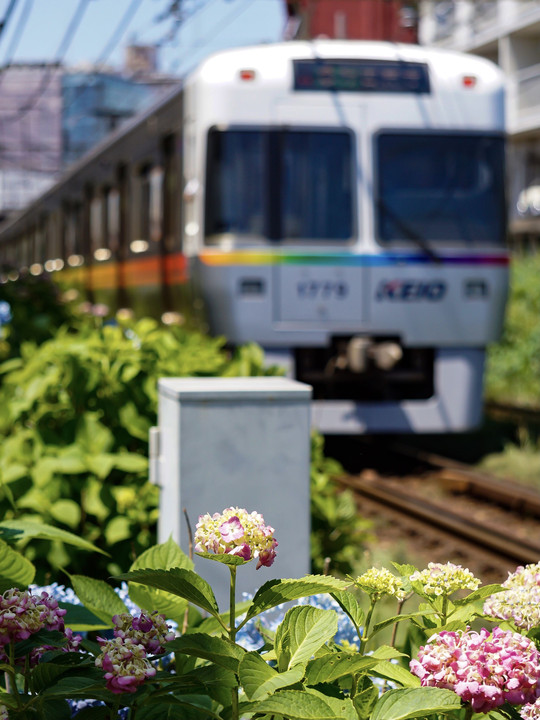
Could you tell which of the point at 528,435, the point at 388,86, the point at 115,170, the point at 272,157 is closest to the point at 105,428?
the point at 272,157

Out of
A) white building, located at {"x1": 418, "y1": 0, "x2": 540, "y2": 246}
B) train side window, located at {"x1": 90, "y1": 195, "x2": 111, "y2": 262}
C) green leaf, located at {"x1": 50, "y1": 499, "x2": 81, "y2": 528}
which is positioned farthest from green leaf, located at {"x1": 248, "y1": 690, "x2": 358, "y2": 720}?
white building, located at {"x1": 418, "y1": 0, "x2": 540, "y2": 246}

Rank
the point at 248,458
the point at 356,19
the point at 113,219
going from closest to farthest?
the point at 248,458 → the point at 113,219 → the point at 356,19

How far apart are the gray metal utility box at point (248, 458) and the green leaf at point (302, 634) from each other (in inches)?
51.6

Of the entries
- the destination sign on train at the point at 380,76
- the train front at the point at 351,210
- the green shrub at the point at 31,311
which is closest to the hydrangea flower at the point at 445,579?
the green shrub at the point at 31,311

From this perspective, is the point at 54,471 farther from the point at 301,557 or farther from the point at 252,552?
the point at 252,552

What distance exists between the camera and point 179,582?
46.1 inches

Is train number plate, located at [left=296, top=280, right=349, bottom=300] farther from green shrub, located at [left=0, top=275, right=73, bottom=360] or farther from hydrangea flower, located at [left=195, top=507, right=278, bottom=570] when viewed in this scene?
hydrangea flower, located at [left=195, top=507, right=278, bottom=570]

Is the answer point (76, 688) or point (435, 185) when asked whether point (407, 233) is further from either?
point (76, 688)

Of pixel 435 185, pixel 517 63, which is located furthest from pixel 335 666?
pixel 517 63

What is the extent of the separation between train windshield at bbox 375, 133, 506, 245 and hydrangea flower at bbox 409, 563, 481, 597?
7.64m

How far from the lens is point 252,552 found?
3.75ft

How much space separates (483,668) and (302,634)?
0.22 metres

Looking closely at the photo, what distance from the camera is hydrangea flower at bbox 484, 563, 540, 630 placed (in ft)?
4.06

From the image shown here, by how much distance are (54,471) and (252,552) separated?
2163 millimetres
